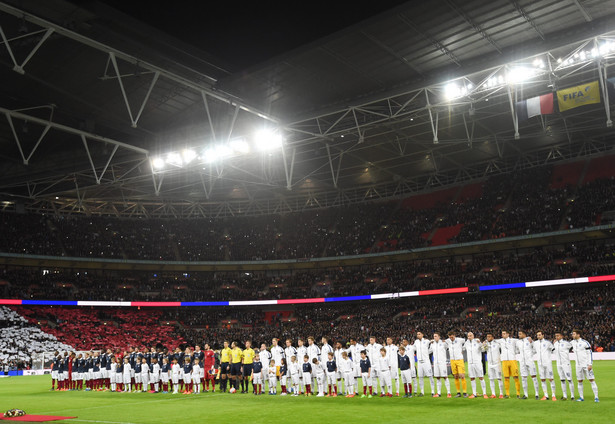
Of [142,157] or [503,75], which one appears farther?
[142,157]

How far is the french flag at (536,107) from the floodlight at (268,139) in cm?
1324

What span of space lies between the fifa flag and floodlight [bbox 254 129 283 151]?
1512 centimetres

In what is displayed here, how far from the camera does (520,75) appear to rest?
2642cm

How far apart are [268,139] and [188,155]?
21.0ft

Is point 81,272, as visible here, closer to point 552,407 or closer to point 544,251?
point 544,251

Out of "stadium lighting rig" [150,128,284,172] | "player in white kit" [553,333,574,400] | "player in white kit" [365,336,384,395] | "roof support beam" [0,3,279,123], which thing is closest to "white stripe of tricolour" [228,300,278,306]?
"stadium lighting rig" [150,128,284,172]

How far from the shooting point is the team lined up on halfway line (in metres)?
15.8

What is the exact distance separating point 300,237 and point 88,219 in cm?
2353

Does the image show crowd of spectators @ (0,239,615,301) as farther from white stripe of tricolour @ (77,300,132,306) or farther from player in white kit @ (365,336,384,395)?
player in white kit @ (365,336,384,395)

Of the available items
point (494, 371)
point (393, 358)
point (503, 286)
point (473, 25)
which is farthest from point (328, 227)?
point (494, 371)

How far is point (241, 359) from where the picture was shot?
21469 mm

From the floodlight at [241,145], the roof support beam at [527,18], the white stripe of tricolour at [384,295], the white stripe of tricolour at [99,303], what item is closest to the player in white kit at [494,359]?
the roof support beam at [527,18]

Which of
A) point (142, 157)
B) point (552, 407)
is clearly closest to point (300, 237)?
point (142, 157)

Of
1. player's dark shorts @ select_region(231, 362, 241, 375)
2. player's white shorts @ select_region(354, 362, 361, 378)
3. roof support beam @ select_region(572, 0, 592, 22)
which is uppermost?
roof support beam @ select_region(572, 0, 592, 22)
